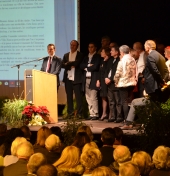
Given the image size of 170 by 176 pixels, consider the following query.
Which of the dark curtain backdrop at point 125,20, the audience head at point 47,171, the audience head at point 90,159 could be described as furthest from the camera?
the dark curtain backdrop at point 125,20

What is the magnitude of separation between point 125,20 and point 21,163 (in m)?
6.17

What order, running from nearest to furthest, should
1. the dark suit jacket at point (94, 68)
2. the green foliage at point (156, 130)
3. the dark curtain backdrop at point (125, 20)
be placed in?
1. the green foliage at point (156, 130)
2. the dark suit jacket at point (94, 68)
3. the dark curtain backdrop at point (125, 20)

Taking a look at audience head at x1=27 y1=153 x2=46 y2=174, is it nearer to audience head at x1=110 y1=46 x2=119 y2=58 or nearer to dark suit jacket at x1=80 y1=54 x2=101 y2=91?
audience head at x1=110 y1=46 x2=119 y2=58

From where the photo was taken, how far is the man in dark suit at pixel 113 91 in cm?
738

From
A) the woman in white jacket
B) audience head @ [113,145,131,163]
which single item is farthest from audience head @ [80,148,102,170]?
the woman in white jacket

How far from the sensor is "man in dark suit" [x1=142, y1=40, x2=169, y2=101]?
645 cm

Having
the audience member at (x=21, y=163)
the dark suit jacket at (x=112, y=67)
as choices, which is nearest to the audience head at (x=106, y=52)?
the dark suit jacket at (x=112, y=67)

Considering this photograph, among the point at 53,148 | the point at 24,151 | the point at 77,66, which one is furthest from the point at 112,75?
the point at 24,151

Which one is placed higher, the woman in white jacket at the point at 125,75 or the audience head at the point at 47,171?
the woman in white jacket at the point at 125,75

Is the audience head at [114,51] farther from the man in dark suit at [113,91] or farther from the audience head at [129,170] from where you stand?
the audience head at [129,170]

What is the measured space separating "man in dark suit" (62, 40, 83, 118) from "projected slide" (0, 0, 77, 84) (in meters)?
0.95

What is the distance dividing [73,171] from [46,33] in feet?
19.8

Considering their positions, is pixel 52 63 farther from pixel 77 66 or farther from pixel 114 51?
pixel 114 51

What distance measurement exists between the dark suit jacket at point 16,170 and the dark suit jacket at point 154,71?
342 centimetres
